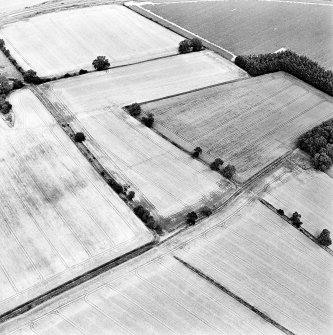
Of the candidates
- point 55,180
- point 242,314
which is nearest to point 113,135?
point 55,180

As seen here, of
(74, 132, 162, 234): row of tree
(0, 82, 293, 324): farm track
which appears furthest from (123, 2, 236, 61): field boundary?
(74, 132, 162, 234): row of tree

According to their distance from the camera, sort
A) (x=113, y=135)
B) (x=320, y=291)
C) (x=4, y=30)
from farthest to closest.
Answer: (x=4, y=30) < (x=113, y=135) < (x=320, y=291)

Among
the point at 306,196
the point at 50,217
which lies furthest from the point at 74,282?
the point at 306,196

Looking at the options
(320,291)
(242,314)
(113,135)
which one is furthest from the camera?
(113,135)

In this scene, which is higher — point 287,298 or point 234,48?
point 234,48

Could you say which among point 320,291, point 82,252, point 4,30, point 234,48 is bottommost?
point 320,291

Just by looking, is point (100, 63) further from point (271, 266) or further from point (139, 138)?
point (271, 266)

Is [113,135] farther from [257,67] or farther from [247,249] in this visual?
[257,67]
